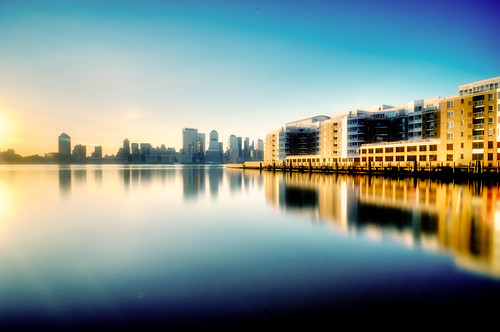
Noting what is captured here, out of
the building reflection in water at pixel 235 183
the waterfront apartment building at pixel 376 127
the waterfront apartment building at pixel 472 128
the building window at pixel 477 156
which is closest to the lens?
the building reflection in water at pixel 235 183

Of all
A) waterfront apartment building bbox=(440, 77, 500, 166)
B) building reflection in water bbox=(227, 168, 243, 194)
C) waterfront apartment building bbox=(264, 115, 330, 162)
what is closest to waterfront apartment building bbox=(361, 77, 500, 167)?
waterfront apartment building bbox=(440, 77, 500, 166)

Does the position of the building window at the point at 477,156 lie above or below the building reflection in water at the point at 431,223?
above

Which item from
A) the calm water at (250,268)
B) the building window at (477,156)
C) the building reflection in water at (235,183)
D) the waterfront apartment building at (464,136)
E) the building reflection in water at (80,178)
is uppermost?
the waterfront apartment building at (464,136)

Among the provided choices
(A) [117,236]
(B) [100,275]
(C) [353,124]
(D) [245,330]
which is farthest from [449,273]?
(C) [353,124]

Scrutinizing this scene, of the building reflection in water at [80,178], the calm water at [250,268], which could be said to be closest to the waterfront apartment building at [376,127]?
the calm water at [250,268]

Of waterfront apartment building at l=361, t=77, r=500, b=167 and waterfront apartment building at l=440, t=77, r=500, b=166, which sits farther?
waterfront apartment building at l=361, t=77, r=500, b=167

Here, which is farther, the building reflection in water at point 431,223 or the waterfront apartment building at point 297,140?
the waterfront apartment building at point 297,140

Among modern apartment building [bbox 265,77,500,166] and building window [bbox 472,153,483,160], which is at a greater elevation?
modern apartment building [bbox 265,77,500,166]

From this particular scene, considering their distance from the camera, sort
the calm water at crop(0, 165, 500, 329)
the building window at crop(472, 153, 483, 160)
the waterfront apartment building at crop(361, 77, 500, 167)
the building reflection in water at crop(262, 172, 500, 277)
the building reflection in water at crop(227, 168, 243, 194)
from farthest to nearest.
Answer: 1. the building window at crop(472, 153, 483, 160)
2. the waterfront apartment building at crop(361, 77, 500, 167)
3. the building reflection in water at crop(227, 168, 243, 194)
4. the building reflection in water at crop(262, 172, 500, 277)
5. the calm water at crop(0, 165, 500, 329)

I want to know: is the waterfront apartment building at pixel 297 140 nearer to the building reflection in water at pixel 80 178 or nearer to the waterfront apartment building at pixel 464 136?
the waterfront apartment building at pixel 464 136

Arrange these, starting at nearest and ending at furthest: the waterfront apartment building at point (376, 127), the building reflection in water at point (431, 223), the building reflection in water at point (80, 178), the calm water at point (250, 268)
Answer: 1. the calm water at point (250, 268)
2. the building reflection in water at point (431, 223)
3. the building reflection in water at point (80, 178)
4. the waterfront apartment building at point (376, 127)

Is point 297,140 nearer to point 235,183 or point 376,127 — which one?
point 376,127

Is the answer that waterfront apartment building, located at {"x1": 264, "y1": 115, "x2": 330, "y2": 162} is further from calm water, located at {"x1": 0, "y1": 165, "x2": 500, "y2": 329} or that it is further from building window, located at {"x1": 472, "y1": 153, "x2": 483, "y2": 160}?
calm water, located at {"x1": 0, "y1": 165, "x2": 500, "y2": 329}

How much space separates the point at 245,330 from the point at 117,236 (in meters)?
15.1
